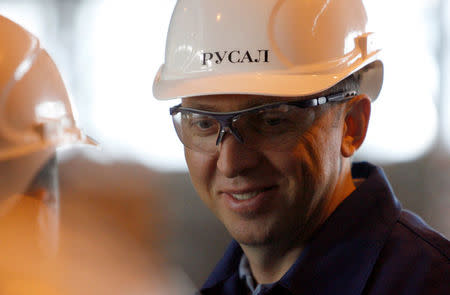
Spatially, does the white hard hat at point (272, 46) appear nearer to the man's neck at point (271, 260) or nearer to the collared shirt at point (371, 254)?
the collared shirt at point (371, 254)

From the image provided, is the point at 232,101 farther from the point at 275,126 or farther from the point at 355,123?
the point at 355,123

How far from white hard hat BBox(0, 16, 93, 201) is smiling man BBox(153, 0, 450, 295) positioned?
1.49 ft

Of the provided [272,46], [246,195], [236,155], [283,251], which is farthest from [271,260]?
[272,46]

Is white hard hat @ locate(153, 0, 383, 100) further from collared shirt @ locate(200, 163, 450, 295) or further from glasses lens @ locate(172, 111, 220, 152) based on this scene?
collared shirt @ locate(200, 163, 450, 295)

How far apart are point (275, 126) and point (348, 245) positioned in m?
0.51

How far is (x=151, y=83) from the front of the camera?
22.3 ft

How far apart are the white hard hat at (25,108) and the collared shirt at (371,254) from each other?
952 millimetres

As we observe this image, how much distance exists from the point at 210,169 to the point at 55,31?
5263 mm

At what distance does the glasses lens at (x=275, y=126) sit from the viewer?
1.95 meters

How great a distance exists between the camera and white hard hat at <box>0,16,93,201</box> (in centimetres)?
172

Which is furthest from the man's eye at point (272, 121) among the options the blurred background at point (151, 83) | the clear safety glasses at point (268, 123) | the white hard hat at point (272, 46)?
the blurred background at point (151, 83)

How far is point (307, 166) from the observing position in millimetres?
2010

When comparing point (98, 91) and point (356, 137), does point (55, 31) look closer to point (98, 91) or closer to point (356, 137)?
point (98, 91)

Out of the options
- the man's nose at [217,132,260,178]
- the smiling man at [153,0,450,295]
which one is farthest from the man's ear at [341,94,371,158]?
the man's nose at [217,132,260,178]
